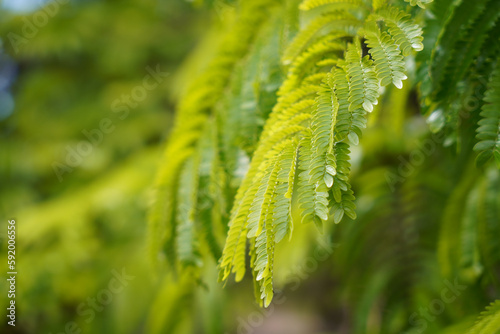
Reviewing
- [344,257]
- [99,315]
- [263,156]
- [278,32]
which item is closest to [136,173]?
[99,315]

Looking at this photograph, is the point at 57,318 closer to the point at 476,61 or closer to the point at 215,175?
the point at 215,175

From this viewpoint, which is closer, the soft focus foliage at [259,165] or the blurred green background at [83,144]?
the soft focus foliage at [259,165]

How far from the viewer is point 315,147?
497mm

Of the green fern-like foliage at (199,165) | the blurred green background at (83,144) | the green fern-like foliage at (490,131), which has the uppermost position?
the green fern-like foliage at (490,131)

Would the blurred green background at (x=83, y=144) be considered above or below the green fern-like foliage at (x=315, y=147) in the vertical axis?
below

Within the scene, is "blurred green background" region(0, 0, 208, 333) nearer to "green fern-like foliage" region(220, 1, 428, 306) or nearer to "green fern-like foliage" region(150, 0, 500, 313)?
"green fern-like foliage" region(150, 0, 500, 313)

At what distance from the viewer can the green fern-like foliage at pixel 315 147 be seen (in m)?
0.48

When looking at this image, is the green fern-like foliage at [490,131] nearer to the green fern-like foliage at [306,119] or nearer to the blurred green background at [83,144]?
the green fern-like foliage at [306,119]

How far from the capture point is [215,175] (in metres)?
0.84

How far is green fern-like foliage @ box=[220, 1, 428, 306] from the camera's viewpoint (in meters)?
0.48

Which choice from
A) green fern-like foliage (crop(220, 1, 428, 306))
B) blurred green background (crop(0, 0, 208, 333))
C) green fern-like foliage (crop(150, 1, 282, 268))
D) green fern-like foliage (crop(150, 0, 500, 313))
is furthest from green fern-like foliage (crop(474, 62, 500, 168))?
blurred green background (crop(0, 0, 208, 333))

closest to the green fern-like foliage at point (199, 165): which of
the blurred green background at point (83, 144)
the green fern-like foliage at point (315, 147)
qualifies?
the green fern-like foliage at point (315, 147)

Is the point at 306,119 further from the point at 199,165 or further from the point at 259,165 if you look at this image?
the point at 199,165

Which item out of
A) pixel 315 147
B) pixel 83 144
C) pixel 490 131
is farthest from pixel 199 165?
pixel 83 144
